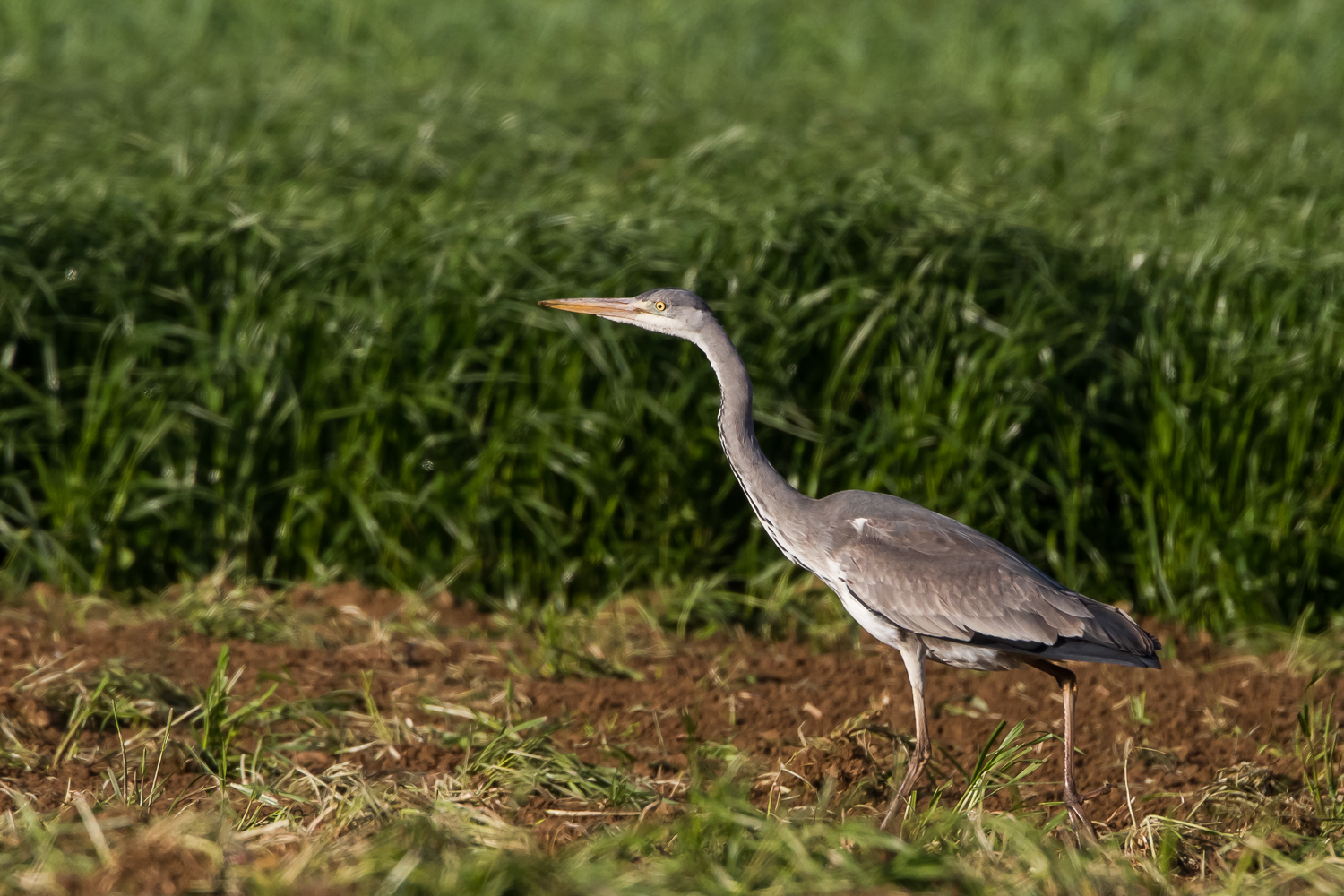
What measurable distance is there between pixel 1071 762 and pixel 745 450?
1.29 meters

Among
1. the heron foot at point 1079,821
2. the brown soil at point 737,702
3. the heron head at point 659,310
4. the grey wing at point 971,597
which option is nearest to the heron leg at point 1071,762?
the heron foot at point 1079,821

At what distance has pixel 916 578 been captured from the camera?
14.3 feet

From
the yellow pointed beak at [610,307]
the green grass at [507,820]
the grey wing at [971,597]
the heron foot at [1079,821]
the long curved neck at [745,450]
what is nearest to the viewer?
the green grass at [507,820]

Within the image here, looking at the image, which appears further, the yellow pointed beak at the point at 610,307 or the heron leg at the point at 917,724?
the yellow pointed beak at the point at 610,307

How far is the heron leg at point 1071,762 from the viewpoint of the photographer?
4039mm

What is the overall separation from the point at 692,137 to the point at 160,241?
340 cm

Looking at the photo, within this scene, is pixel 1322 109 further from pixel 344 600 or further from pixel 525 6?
pixel 344 600

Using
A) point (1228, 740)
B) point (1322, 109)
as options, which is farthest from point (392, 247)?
point (1322, 109)

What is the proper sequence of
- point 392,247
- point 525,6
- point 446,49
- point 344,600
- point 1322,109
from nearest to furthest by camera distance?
point 344,600
point 392,247
point 1322,109
point 446,49
point 525,6

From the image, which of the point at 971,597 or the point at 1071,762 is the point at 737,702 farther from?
the point at 1071,762

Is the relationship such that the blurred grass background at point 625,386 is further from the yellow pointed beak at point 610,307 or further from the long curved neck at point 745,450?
the long curved neck at point 745,450

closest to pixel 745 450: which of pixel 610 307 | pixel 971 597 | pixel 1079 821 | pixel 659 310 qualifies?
pixel 659 310

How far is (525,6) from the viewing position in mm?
12938

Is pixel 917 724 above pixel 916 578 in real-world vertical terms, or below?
below
